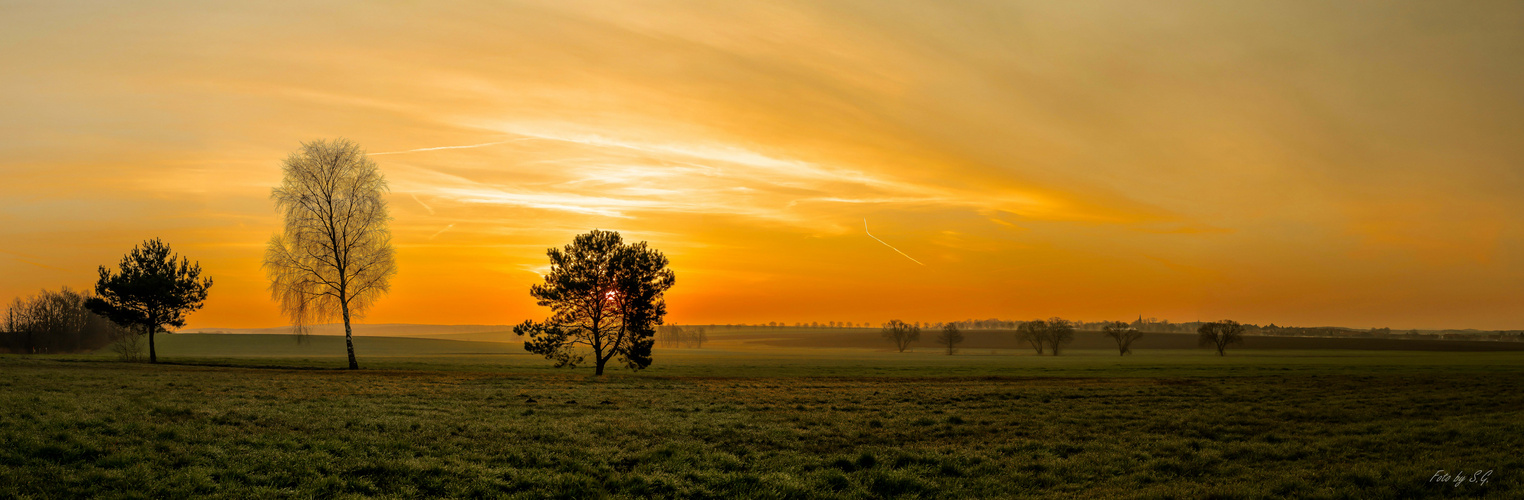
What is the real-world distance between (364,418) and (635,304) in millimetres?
29410

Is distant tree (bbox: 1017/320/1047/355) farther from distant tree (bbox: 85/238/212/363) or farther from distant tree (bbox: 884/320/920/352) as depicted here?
distant tree (bbox: 85/238/212/363)

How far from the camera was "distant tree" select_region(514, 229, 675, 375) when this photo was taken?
48.4 m

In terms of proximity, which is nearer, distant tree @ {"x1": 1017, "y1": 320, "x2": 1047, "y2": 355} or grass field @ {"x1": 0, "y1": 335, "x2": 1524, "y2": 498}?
grass field @ {"x1": 0, "y1": 335, "x2": 1524, "y2": 498}

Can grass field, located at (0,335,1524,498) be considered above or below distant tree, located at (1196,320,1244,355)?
above

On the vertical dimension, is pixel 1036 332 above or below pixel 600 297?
below

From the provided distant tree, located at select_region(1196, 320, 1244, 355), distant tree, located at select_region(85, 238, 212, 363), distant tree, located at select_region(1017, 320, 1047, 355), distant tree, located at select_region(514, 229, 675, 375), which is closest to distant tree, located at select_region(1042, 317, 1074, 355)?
distant tree, located at select_region(1017, 320, 1047, 355)

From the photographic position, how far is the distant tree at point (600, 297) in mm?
48406

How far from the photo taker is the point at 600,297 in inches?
1953

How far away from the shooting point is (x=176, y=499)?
37.2 ft

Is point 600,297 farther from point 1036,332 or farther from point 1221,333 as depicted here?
point 1221,333

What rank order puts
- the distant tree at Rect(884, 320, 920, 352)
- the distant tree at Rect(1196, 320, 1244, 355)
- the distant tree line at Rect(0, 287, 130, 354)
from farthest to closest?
the distant tree at Rect(884, 320, 920, 352)
the distant tree at Rect(1196, 320, 1244, 355)
the distant tree line at Rect(0, 287, 130, 354)

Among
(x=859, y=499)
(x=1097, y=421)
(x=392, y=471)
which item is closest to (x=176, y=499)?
(x=392, y=471)

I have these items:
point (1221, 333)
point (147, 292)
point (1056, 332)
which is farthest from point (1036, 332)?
point (147, 292)

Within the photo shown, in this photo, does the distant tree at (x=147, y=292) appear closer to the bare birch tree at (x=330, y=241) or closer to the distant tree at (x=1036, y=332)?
the bare birch tree at (x=330, y=241)
